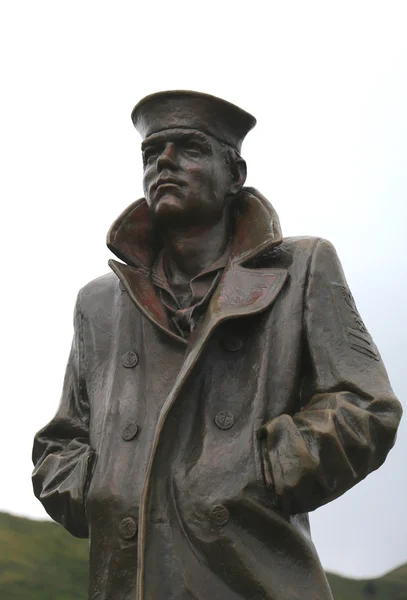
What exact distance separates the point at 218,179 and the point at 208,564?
196cm

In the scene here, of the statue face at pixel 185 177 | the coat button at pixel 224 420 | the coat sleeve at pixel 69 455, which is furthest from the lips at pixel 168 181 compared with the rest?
the coat button at pixel 224 420

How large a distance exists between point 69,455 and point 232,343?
3.31 feet

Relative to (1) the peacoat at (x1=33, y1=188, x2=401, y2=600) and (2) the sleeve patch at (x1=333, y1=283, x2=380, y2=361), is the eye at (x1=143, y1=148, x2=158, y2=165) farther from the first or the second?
(2) the sleeve patch at (x1=333, y1=283, x2=380, y2=361)

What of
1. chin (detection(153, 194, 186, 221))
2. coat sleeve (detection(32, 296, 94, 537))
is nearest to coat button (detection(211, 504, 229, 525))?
coat sleeve (detection(32, 296, 94, 537))

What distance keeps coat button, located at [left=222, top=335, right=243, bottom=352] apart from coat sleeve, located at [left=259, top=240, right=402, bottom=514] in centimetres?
33

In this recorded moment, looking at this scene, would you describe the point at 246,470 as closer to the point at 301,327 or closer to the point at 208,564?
the point at 208,564

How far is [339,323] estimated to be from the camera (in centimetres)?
563

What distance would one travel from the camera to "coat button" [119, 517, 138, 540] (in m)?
5.32

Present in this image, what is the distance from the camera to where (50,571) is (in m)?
11.2

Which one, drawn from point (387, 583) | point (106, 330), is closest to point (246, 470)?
point (106, 330)

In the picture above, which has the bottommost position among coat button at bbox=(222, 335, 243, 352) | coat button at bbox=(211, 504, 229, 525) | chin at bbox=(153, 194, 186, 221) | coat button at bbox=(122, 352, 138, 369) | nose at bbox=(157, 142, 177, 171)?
coat button at bbox=(211, 504, 229, 525)

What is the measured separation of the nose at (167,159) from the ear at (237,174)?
0.37 metres

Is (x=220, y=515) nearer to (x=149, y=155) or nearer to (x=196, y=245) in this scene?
(x=196, y=245)

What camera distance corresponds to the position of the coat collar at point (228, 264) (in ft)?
18.4
